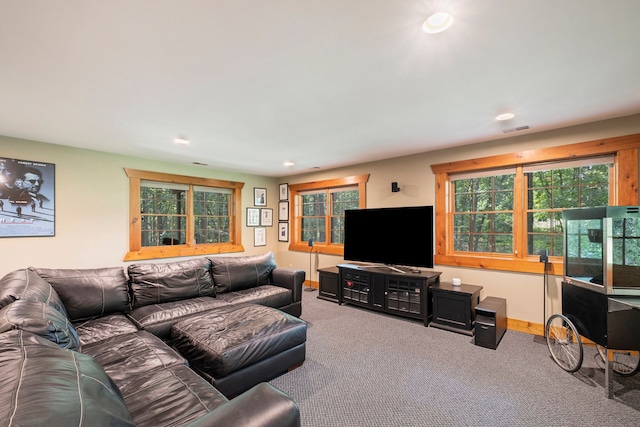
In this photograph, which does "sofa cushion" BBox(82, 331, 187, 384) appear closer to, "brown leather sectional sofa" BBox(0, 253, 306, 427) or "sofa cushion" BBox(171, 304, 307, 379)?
"brown leather sectional sofa" BBox(0, 253, 306, 427)

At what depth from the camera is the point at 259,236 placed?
21.3ft

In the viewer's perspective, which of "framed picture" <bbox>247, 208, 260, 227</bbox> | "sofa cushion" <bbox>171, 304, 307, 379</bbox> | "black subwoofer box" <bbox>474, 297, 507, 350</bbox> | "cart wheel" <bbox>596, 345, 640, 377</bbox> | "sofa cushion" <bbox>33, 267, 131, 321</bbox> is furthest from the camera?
"framed picture" <bbox>247, 208, 260, 227</bbox>

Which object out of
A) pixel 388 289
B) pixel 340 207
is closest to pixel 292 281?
pixel 388 289

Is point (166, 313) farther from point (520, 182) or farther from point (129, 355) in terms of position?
point (520, 182)

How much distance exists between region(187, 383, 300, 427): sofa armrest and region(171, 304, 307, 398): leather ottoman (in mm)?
1086

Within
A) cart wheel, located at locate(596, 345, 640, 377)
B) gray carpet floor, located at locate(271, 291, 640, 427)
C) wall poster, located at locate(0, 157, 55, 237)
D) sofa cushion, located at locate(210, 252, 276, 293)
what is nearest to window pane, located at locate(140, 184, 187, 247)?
wall poster, located at locate(0, 157, 55, 237)

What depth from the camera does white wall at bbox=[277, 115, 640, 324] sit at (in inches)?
125

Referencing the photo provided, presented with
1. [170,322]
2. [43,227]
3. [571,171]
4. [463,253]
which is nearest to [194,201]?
[43,227]

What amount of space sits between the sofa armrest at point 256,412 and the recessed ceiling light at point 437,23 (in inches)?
79.5

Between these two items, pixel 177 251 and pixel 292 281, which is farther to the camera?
pixel 177 251

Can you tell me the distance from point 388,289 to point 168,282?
9.68 feet

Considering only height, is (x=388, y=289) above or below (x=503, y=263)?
below

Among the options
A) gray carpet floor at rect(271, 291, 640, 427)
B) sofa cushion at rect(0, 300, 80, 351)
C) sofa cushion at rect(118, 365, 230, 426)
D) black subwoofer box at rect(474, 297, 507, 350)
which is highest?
sofa cushion at rect(0, 300, 80, 351)

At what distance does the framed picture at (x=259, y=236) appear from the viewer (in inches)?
252
